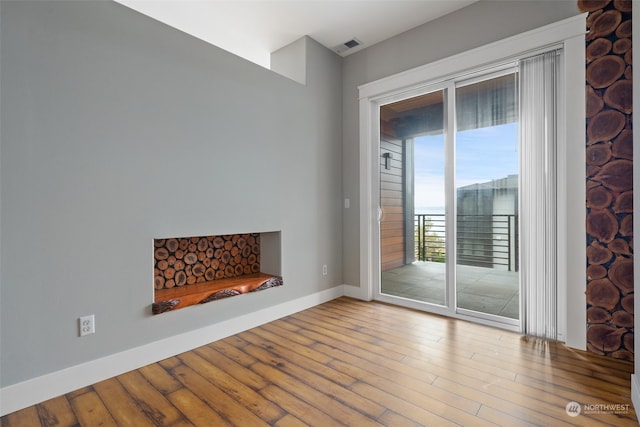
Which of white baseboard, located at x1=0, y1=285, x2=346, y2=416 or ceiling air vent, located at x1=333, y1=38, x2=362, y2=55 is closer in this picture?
white baseboard, located at x1=0, y1=285, x2=346, y2=416

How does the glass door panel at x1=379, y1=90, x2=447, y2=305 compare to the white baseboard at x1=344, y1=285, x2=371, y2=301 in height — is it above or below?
above

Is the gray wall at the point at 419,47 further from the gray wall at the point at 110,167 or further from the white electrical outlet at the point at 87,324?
the white electrical outlet at the point at 87,324

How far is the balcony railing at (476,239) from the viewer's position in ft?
8.69

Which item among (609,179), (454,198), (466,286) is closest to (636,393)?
(609,179)

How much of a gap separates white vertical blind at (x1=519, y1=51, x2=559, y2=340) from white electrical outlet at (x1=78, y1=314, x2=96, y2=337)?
3.04 metres

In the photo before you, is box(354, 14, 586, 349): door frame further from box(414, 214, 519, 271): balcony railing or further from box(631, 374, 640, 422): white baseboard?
box(631, 374, 640, 422): white baseboard

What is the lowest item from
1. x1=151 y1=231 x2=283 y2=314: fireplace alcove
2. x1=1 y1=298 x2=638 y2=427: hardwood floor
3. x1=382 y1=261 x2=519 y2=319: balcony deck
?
x1=1 y1=298 x2=638 y2=427: hardwood floor

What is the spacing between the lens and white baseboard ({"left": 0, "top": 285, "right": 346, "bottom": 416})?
5.35 ft

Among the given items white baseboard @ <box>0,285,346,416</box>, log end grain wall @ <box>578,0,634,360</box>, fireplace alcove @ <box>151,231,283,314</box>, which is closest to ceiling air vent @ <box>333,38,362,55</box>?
log end grain wall @ <box>578,0,634,360</box>

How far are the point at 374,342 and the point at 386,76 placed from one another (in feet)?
8.56

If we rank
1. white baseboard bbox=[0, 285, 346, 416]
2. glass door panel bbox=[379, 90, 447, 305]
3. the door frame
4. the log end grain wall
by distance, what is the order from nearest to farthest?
white baseboard bbox=[0, 285, 346, 416] < the log end grain wall < the door frame < glass door panel bbox=[379, 90, 447, 305]

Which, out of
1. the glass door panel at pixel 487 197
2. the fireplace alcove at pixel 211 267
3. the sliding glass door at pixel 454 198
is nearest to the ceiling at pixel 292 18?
the sliding glass door at pixel 454 198

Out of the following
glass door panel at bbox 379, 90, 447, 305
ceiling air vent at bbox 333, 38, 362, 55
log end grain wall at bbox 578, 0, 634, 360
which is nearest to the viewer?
log end grain wall at bbox 578, 0, 634, 360

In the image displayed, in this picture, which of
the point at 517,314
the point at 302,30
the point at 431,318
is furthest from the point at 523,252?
the point at 302,30
